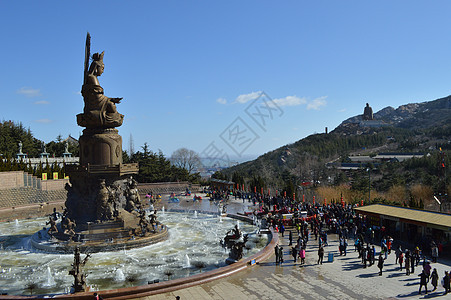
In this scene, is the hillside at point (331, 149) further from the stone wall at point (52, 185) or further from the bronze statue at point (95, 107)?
the bronze statue at point (95, 107)

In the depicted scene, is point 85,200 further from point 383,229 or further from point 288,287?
point 383,229

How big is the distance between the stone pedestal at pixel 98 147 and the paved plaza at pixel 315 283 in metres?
12.6

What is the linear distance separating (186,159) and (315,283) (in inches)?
2270

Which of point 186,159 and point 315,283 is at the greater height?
point 186,159

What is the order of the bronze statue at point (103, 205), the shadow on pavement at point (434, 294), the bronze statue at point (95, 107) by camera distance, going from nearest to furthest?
1. the shadow on pavement at point (434, 294)
2. the bronze statue at point (103, 205)
3. the bronze statue at point (95, 107)

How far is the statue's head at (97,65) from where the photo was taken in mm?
25250

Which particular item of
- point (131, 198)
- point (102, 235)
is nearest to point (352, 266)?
point (102, 235)

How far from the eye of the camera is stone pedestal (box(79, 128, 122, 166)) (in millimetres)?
24484

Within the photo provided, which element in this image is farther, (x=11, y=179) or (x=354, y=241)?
(x=11, y=179)

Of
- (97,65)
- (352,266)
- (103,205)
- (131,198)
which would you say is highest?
(97,65)

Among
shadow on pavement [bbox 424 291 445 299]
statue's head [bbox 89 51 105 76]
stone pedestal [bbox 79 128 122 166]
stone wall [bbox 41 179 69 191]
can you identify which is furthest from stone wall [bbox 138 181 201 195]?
shadow on pavement [bbox 424 291 445 299]

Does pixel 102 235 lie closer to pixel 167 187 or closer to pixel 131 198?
pixel 131 198

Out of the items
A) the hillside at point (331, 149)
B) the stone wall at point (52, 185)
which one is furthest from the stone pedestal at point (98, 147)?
the hillside at point (331, 149)

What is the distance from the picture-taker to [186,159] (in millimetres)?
72250
